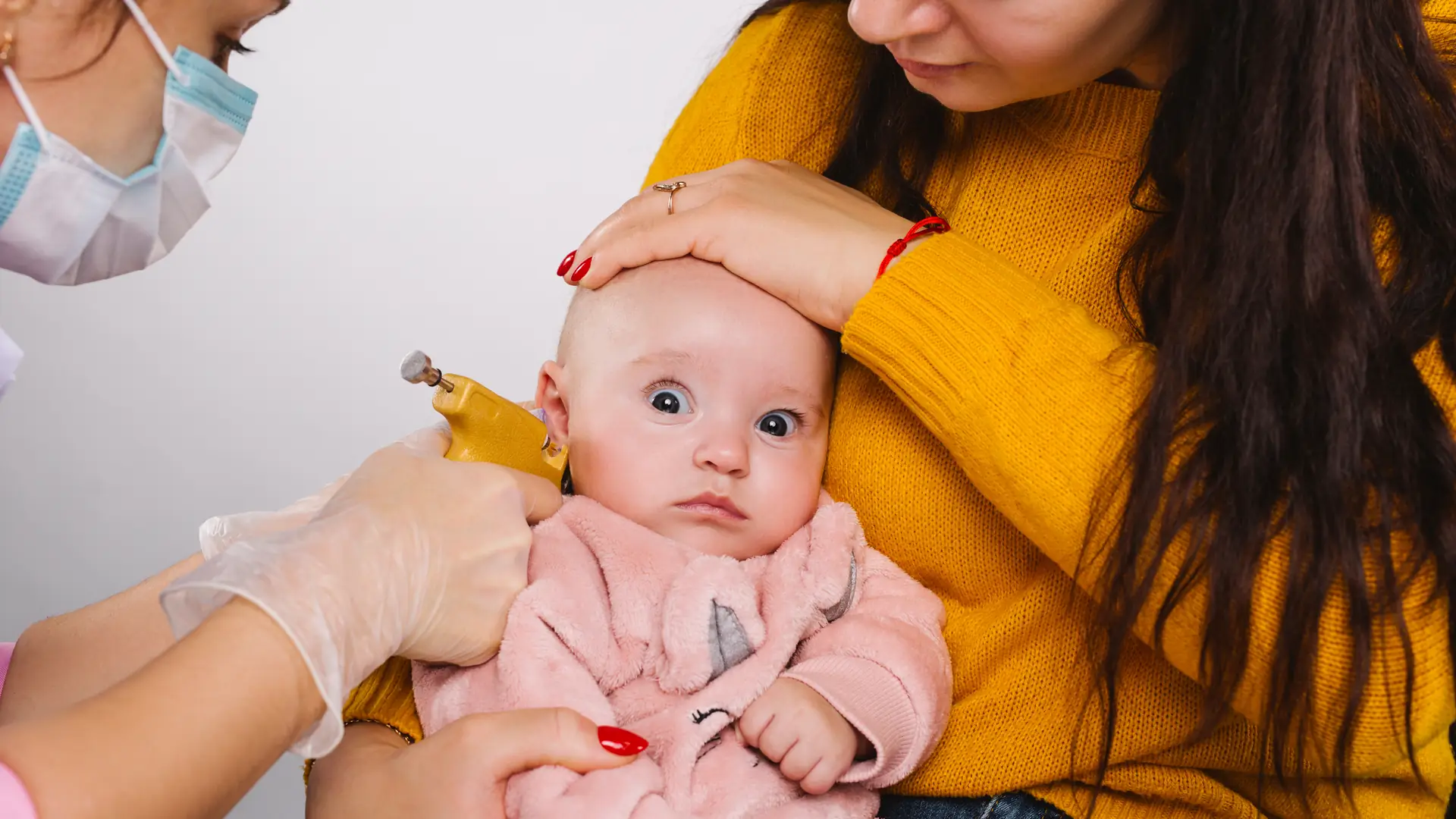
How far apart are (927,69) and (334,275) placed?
2.06 meters

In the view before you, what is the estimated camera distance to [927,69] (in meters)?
1.46

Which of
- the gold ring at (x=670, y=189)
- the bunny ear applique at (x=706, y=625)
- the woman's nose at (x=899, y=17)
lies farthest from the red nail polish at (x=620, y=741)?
the woman's nose at (x=899, y=17)

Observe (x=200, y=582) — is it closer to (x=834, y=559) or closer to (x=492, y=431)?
(x=492, y=431)

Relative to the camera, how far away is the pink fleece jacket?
1.34 metres

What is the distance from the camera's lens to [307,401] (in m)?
3.07

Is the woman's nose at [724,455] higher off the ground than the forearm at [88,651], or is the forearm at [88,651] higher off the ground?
the woman's nose at [724,455]

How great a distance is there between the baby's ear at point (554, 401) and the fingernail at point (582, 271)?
0.11 meters

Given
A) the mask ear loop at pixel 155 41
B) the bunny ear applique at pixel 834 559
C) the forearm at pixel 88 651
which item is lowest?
the forearm at pixel 88 651

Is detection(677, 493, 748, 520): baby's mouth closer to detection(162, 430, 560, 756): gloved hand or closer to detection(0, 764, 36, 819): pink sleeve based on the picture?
detection(162, 430, 560, 756): gloved hand

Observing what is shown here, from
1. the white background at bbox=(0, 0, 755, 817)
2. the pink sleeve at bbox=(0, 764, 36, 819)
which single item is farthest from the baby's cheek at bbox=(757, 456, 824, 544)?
the white background at bbox=(0, 0, 755, 817)

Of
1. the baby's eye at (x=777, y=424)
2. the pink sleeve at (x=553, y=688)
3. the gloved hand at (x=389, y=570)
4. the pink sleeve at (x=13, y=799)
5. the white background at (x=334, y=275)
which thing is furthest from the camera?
the white background at (x=334, y=275)

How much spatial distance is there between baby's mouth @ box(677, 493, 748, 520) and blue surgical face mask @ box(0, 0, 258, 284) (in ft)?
2.14

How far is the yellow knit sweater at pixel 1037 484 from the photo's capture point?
1311 millimetres

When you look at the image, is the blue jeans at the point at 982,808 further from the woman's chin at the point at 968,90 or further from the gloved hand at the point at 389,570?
the woman's chin at the point at 968,90
